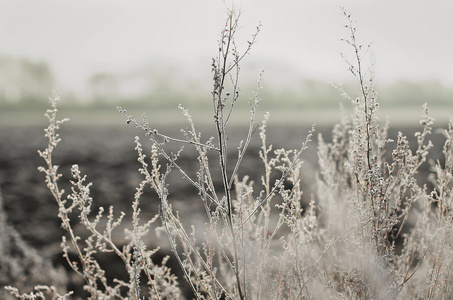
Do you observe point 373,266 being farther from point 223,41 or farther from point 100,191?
point 100,191

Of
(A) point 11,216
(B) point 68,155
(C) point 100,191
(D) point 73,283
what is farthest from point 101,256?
(B) point 68,155

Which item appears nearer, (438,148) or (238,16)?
(238,16)

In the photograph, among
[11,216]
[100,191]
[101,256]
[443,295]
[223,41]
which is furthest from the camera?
[100,191]

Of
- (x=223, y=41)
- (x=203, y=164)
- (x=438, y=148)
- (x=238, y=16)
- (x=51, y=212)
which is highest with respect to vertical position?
(x=238, y=16)

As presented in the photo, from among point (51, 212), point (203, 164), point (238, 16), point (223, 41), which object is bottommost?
point (51, 212)

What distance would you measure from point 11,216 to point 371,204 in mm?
18421

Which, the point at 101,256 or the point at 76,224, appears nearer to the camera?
the point at 101,256

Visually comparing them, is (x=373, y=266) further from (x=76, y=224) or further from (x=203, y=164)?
(x=76, y=224)

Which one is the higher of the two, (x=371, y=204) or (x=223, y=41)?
(x=223, y=41)

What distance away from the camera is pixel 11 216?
58.4 feet

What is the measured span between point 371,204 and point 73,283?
9058 mm

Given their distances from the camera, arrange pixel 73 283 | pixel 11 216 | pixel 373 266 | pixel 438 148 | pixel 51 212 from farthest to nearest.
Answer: pixel 438 148, pixel 51 212, pixel 11 216, pixel 73 283, pixel 373 266

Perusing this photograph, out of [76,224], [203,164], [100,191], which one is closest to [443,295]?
[203,164]

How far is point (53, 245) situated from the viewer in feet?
46.2
